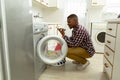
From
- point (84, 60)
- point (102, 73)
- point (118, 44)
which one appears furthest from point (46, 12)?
point (118, 44)

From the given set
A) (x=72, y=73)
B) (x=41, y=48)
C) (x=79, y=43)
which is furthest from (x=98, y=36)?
(x=41, y=48)

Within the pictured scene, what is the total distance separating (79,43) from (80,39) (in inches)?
3.2

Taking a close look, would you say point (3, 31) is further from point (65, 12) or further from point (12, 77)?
point (65, 12)

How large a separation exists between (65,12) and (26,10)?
246cm

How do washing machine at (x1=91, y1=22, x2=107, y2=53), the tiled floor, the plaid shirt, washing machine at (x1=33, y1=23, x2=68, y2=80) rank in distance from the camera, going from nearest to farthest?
1. washing machine at (x1=33, y1=23, x2=68, y2=80)
2. the tiled floor
3. the plaid shirt
4. washing machine at (x1=91, y1=22, x2=107, y2=53)

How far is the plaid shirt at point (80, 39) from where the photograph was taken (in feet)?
6.52

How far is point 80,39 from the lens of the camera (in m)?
2.01

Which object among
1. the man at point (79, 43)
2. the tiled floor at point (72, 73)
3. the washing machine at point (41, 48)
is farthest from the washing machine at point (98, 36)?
the washing machine at point (41, 48)

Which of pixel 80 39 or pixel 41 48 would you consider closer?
pixel 41 48

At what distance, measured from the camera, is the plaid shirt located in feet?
6.52

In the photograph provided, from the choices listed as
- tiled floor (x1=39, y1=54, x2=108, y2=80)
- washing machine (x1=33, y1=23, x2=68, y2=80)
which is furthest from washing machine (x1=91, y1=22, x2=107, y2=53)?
washing machine (x1=33, y1=23, x2=68, y2=80)

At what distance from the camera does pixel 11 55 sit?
973 mm

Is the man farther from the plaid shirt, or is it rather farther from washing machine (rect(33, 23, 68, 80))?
washing machine (rect(33, 23, 68, 80))

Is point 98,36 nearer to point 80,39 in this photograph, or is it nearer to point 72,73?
point 80,39
